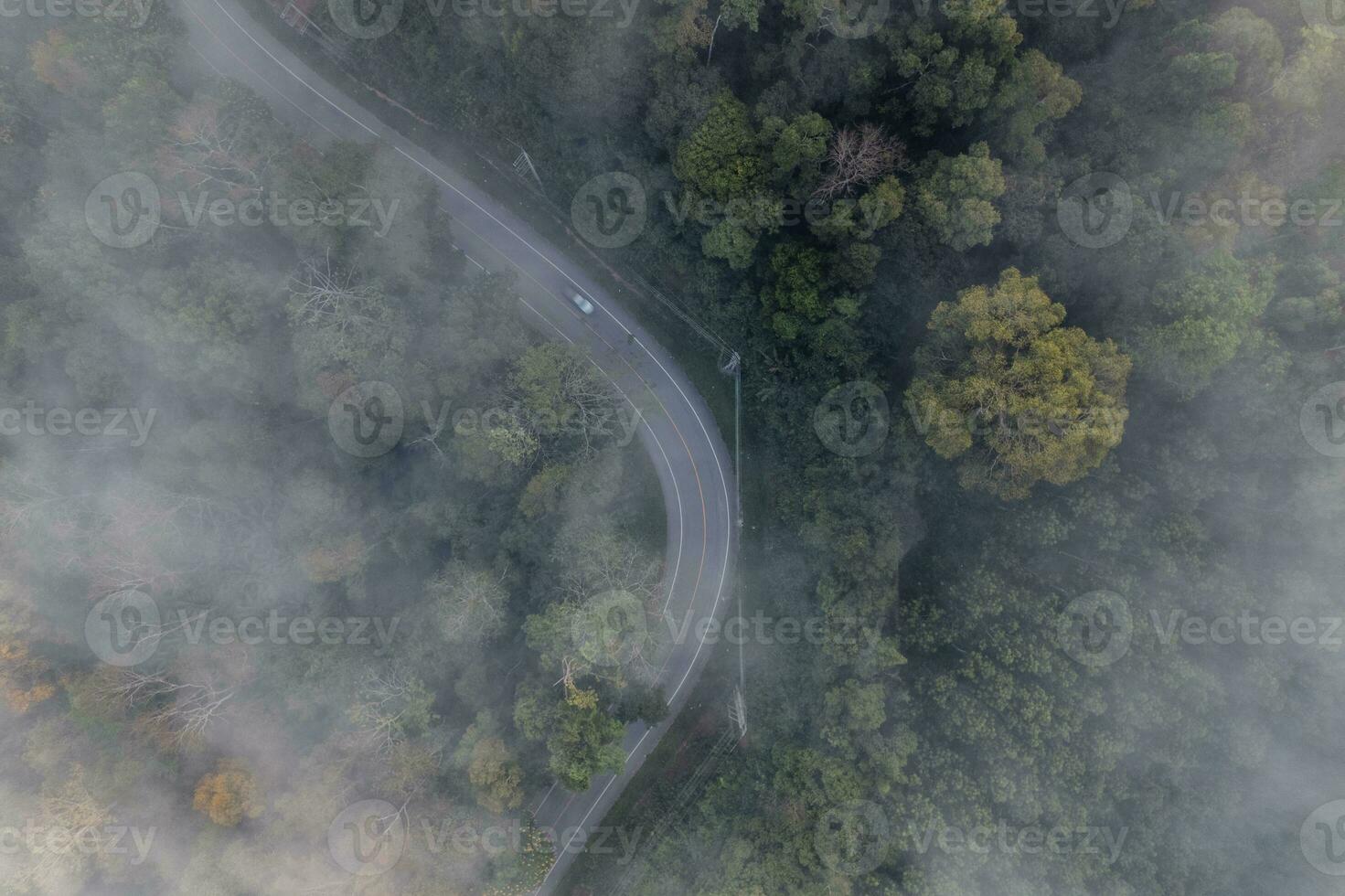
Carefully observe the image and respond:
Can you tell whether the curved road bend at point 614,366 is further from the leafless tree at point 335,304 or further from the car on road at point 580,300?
the leafless tree at point 335,304

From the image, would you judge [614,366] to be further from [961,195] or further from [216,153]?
[216,153]

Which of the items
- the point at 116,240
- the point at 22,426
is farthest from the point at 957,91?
the point at 22,426

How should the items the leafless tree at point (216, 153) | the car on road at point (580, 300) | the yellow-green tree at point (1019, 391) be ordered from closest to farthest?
1. the yellow-green tree at point (1019, 391)
2. the leafless tree at point (216, 153)
3. the car on road at point (580, 300)

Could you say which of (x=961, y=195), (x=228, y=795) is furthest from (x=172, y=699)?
(x=961, y=195)

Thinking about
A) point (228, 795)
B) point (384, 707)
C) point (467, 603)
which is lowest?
point (228, 795)

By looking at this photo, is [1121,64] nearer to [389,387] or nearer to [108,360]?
[389,387]

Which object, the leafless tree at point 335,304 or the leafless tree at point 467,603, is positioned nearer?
the leafless tree at point 335,304

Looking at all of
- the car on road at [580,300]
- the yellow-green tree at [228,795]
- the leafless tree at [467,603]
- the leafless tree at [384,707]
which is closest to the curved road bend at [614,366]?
the car on road at [580,300]
